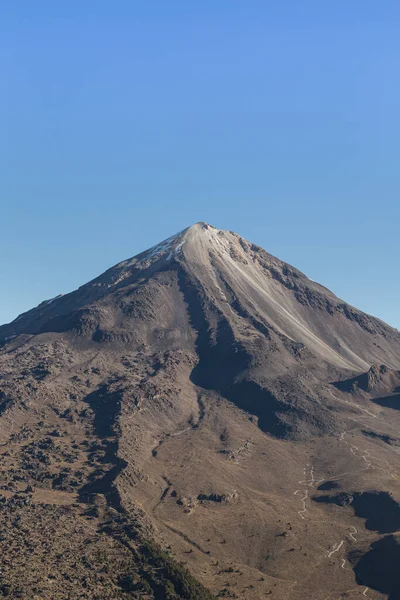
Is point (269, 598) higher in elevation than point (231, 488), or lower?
lower

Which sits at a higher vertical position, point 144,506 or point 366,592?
point 144,506

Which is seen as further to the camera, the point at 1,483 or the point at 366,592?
the point at 1,483

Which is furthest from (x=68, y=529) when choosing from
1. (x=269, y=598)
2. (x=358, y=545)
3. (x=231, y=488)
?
(x=358, y=545)

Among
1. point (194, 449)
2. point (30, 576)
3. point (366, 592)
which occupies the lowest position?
point (366, 592)

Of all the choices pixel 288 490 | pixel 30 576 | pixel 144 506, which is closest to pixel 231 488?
pixel 288 490

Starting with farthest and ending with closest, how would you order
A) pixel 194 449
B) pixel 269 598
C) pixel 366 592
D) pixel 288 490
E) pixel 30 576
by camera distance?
pixel 194 449
pixel 288 490
pixel 366 592
pixel 269 598
pixel 30 576

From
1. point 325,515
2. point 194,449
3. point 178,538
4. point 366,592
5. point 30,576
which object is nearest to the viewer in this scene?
point 30,576

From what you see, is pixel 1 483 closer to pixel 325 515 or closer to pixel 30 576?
pixel 30 576

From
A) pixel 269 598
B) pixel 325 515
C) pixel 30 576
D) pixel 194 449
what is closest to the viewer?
pixel 30 576

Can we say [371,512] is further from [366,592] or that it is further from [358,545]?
[366,592]
